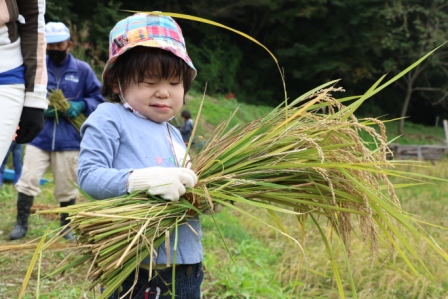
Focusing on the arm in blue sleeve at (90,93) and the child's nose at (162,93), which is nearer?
the child's nose at (162,93)

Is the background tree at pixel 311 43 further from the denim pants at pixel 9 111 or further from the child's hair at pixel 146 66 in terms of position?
the child's hair at pixel 146 66

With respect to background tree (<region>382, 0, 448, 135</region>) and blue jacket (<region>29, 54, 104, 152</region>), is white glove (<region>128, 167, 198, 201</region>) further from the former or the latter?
background tree (<region>382, 0, 448, 135</region>)

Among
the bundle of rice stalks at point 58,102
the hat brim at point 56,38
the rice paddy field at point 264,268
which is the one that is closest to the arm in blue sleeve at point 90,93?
the bundle of rice stalks at point 58,102

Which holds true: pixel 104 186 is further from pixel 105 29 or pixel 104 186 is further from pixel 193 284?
pixel 105 29

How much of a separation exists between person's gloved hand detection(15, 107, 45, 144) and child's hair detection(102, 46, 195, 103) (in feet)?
1.49

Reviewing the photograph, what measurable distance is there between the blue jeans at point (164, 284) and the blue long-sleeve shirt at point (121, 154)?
5cm

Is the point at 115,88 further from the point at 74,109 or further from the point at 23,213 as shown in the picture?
the point at 23,213

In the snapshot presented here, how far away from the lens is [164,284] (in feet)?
6.40

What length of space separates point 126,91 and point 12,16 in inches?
22.4

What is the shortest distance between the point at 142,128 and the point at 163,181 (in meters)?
0.31

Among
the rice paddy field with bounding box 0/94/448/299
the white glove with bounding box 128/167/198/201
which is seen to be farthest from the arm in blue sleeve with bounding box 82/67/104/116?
the white glove with bounding box 128/167/198/201

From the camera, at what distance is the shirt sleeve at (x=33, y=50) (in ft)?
7.61

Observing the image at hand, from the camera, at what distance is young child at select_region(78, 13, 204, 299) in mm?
1891

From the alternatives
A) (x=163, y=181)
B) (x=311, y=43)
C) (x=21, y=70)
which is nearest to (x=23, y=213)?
(x=21, y=70)
